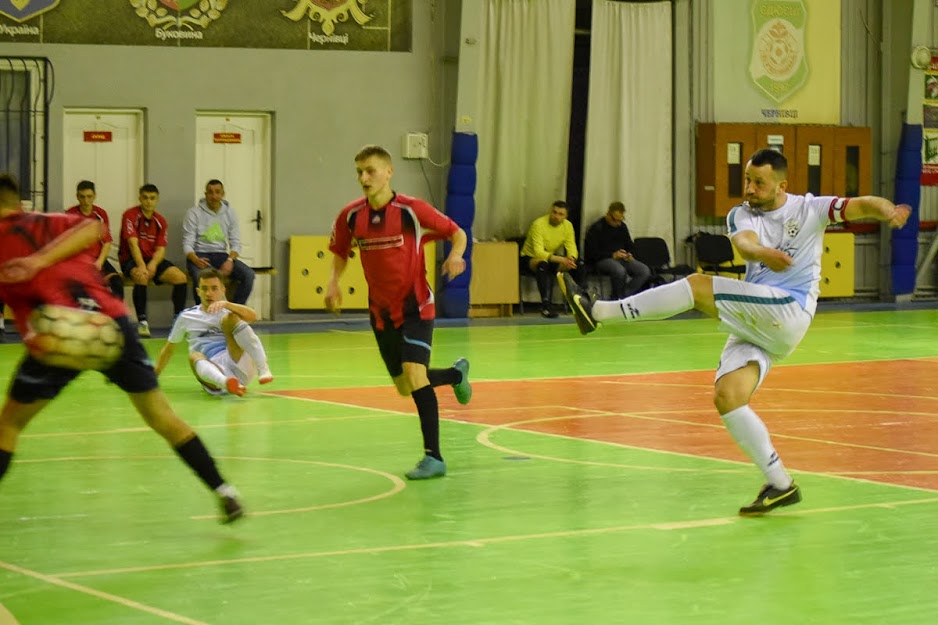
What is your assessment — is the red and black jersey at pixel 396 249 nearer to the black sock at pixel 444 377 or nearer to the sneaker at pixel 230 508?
the black sock at pixel 444 377

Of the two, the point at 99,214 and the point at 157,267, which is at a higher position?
the point at 99,214

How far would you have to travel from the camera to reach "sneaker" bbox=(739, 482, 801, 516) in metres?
7.80

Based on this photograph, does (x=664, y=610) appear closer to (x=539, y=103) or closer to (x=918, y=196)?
(x=539, y=103)

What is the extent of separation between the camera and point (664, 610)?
19.4 feet

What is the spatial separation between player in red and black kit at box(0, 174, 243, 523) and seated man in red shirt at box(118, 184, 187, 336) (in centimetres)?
1332

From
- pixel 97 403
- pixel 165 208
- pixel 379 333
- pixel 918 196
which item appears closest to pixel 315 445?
pixel 379 333

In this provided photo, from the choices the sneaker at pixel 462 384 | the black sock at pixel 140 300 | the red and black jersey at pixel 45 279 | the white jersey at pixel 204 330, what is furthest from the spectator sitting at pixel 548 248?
the red and black jersey at pixel 45 279

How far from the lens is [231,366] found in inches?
522

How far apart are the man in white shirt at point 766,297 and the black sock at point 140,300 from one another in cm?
1336

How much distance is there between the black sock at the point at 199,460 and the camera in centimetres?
717

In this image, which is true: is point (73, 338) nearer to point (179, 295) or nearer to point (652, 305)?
point (652, 305)

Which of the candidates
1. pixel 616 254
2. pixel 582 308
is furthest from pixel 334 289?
pixel 616 254

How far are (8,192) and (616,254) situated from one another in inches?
680

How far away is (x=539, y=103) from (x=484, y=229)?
7.50 ft
